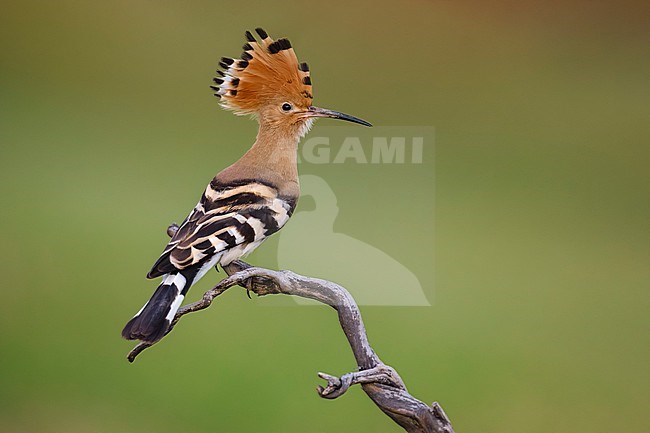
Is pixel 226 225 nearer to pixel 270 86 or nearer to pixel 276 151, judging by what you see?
pixel 276 151

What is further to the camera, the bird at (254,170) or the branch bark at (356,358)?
the bird at (254,170)

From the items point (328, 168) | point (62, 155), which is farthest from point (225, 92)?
point (62, 155)

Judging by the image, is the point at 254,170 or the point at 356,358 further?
the point at 254,170

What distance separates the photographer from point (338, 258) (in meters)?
1.91

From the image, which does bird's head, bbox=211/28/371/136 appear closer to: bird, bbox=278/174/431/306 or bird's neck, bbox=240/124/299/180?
bird's neck, bbox=240/124/299/180

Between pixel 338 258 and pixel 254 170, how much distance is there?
32 centimetres

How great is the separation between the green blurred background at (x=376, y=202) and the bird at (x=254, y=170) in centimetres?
28

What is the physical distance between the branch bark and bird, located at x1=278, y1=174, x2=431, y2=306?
0.17 metres

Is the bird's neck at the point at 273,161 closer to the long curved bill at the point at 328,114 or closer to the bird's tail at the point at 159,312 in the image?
the long curved bill at the point at 328,114

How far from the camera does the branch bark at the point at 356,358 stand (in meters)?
1.50

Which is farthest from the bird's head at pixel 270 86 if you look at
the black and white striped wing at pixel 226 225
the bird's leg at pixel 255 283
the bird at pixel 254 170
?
the bird's leg at pixel 255 283

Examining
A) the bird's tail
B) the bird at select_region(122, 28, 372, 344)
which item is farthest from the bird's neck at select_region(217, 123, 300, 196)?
the bird's tail

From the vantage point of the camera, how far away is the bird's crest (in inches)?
66.7

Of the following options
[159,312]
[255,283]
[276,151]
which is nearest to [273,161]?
[276,151]
